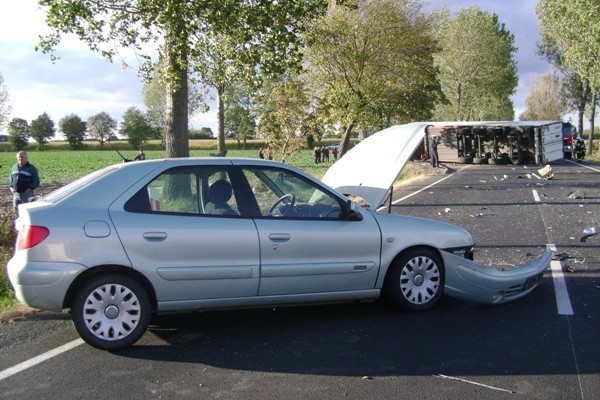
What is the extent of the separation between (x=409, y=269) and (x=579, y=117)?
59.0m

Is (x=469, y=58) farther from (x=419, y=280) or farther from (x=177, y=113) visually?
(x=419, y=280)

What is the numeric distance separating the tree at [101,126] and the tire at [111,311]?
103 meters

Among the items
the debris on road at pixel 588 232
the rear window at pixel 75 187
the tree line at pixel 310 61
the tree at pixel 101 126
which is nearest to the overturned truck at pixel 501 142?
the tree line at pixel 310 61

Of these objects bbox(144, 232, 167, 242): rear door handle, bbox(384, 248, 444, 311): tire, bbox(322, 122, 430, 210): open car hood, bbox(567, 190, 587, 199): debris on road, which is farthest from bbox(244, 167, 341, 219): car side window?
bbox(567, 190, 587, 199): debris on road

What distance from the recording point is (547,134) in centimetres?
3281

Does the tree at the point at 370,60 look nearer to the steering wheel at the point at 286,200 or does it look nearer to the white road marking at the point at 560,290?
the white road marking at the point at 560,290

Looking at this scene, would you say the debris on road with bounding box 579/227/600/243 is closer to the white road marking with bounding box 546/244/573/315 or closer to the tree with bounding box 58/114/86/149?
the white road marking with bounding box 546/244/573/315

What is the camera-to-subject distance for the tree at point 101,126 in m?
105

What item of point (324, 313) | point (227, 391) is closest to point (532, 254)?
point (324, 313)

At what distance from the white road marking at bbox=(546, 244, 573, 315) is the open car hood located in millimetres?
2150

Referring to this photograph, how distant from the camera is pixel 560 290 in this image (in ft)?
21.9

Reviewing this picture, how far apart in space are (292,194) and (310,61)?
93.7 feet

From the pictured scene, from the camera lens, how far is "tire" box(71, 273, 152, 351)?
4914 millimetres

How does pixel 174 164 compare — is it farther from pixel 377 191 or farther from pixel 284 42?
pixel 284 42
